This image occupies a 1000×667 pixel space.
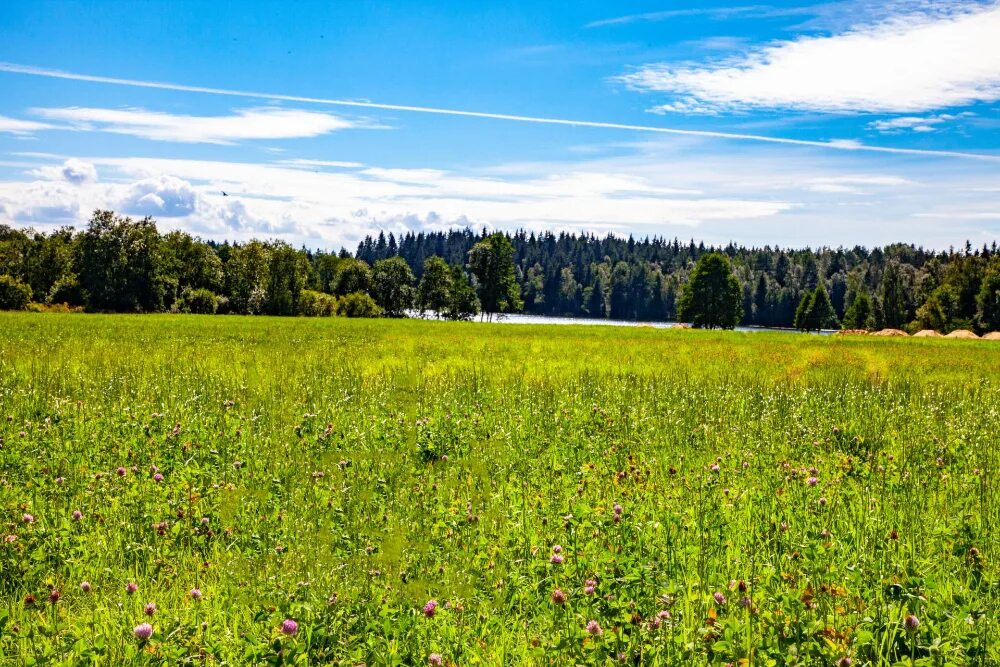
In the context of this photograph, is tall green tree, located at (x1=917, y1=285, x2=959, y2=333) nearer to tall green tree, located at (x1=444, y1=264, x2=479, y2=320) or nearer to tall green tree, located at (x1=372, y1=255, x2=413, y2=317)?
tall green tree, located at (x1=444, y1=264, x2=479, y2=320)

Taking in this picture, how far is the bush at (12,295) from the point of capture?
249 ft

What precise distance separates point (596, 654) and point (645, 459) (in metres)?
5.40

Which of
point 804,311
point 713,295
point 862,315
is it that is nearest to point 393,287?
point 713,295

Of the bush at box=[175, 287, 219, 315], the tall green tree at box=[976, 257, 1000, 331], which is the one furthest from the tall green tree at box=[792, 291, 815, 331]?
the bush at box=[175, 287, 219, 315]

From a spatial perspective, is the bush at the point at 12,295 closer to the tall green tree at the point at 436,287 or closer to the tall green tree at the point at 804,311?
the tall green tree at the point at 436,287

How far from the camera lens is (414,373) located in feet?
62.0

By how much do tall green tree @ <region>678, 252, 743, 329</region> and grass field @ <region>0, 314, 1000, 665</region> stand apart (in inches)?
3410

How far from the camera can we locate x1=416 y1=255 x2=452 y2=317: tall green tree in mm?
112500

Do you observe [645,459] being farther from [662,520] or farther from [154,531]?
[154,531]

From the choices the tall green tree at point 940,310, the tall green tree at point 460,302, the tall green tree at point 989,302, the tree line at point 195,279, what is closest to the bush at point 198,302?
the tree line at point 195,279

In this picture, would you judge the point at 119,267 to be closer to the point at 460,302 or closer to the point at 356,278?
the point at 356,278

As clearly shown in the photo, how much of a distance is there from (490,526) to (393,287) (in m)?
119

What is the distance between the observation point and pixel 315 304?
3706 inches

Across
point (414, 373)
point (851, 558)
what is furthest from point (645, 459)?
point (414, 373)
